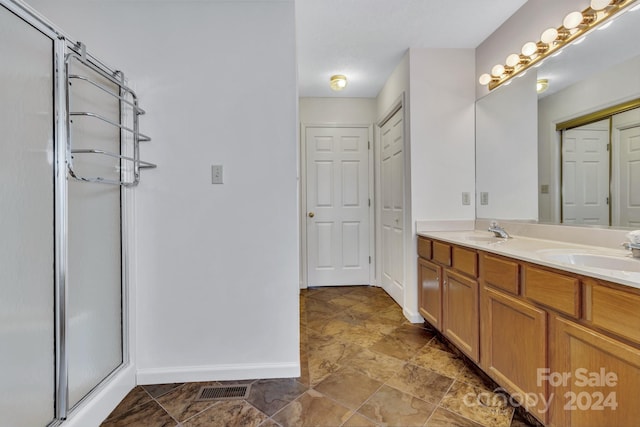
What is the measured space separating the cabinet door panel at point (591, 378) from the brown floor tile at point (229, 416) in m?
1.26

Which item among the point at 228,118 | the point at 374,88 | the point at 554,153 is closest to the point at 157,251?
the point at 228,118

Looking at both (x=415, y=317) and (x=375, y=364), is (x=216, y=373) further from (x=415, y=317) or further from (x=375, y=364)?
(x=415, y=317)

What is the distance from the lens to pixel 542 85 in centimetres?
185

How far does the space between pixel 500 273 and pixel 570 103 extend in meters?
1.11

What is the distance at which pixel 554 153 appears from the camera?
178 cm

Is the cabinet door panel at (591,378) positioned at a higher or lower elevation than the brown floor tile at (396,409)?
higher

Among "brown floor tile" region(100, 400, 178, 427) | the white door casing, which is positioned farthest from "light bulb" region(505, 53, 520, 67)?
"brown floor tile" region(100, 400, 178, 427)

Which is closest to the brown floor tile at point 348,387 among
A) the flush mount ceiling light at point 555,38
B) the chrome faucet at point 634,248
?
the chrome faucet at point 634,248

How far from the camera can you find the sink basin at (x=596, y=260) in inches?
46.2

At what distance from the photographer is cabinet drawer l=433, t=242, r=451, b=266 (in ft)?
6.37

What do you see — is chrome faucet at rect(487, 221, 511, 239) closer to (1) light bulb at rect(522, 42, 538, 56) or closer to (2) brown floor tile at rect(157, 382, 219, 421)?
(1) light bulb at rect(522, 42, 538, 56)
